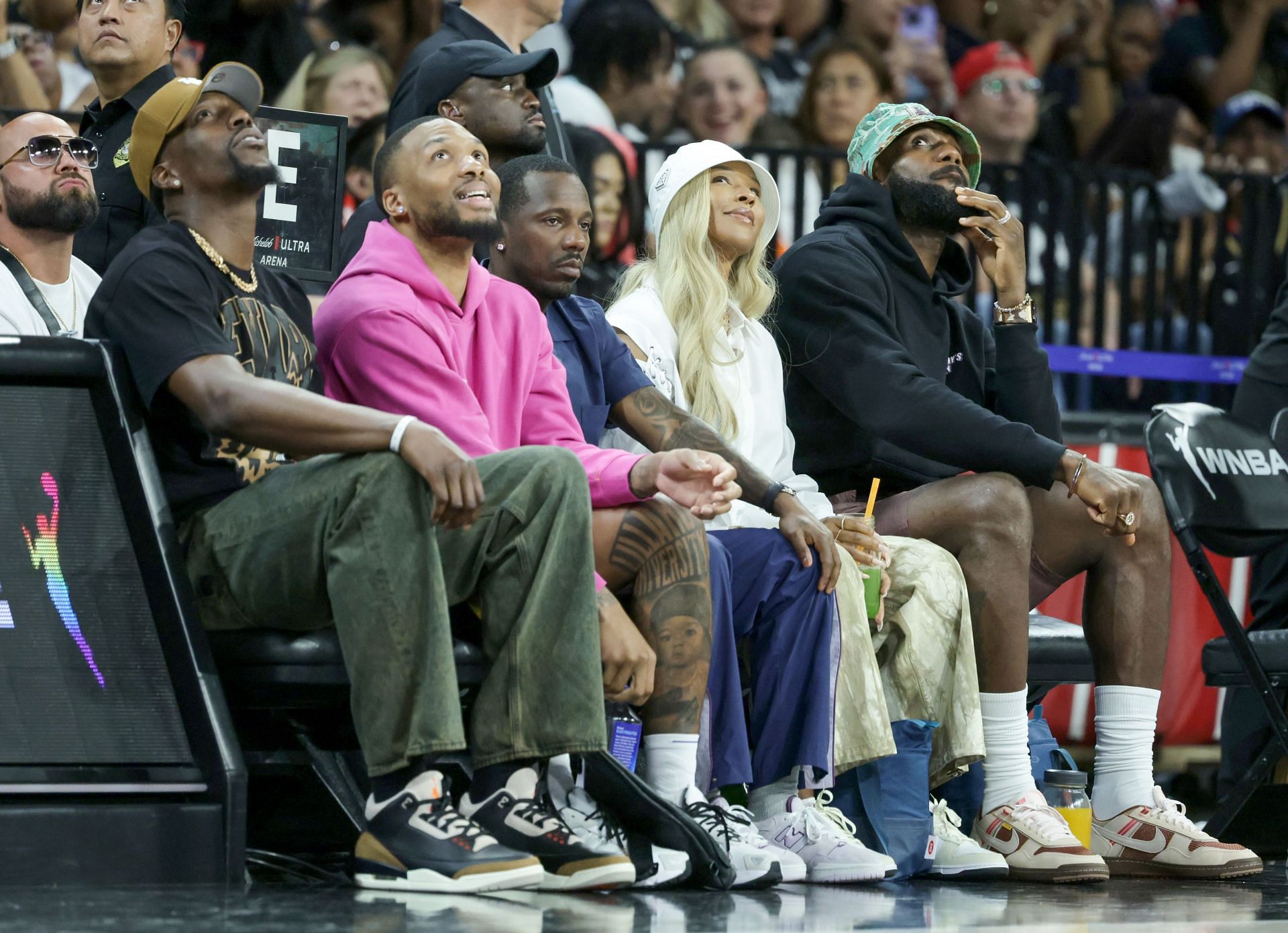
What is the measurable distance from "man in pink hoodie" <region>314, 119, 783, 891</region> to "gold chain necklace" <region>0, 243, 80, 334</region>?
2.37 ft

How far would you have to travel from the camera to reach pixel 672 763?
3.76 meters

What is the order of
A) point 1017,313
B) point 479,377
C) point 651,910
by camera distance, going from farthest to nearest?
point 1017,313 < point 479,377 < point 651,910

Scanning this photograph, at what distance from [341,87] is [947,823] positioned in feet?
11.3

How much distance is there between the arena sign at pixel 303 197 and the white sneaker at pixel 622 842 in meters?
1.44

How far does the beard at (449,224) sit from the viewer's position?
3809mm

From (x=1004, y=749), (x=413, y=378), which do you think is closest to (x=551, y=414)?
(x=413, y=378)

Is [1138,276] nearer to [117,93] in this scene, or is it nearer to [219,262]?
[117,93]

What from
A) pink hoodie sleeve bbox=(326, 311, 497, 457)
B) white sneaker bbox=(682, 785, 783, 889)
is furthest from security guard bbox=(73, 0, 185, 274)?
white sneaker bbox=(682, 785, 783, 889)

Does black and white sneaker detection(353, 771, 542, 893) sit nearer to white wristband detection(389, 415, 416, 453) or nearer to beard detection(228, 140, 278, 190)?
white wristband detection(389, 415, 416, 453)

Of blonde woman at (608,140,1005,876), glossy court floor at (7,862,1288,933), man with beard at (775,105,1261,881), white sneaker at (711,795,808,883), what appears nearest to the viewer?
glossy court floor at (7,862,1288,933)

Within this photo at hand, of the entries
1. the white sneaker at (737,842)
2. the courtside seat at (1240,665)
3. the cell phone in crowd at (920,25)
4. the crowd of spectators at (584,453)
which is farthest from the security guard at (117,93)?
the cell phone in crowd at (920,25)

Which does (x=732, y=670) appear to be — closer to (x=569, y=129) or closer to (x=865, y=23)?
(x=569, y=129)

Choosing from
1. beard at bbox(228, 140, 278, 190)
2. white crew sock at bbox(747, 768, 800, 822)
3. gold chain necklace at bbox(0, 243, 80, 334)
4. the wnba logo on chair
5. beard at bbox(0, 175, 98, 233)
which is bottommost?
white crew sock at bbox(747, 768, 800, 822)

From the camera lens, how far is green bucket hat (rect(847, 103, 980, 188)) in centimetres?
509
